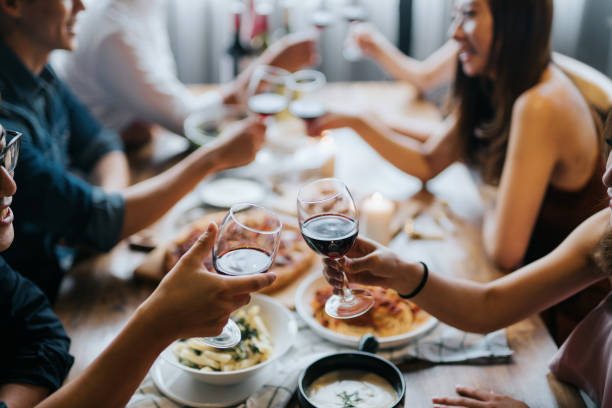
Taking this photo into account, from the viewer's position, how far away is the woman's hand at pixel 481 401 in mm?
1023

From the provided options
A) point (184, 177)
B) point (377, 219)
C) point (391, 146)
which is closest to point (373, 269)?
point (377, 219)

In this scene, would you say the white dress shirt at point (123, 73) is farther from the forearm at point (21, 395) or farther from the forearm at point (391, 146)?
the forearm at point (21, 395)

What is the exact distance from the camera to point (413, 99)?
260 centimetres

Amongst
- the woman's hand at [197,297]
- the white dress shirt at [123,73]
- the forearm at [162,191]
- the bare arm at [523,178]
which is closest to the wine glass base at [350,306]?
the woman's hand at [197,297]

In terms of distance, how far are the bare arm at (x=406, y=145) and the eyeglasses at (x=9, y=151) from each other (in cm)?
105

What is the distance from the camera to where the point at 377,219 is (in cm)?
154

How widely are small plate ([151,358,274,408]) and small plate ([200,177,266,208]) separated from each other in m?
0.70

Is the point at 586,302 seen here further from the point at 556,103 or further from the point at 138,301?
the point at 138,301

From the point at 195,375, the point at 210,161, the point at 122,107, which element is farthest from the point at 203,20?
the point at 195,375

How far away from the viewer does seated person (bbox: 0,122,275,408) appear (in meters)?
0.87

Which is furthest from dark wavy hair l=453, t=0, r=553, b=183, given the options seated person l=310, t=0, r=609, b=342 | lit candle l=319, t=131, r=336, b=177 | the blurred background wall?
the blurred background wall

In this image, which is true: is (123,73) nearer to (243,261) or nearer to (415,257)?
(415,257)

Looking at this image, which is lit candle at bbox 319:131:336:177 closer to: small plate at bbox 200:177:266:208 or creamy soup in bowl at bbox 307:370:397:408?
small plate at bbox 200:177:266:208

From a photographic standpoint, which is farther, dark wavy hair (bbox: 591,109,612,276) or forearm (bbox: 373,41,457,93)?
forearm (bbox: 373,41,457,93)
